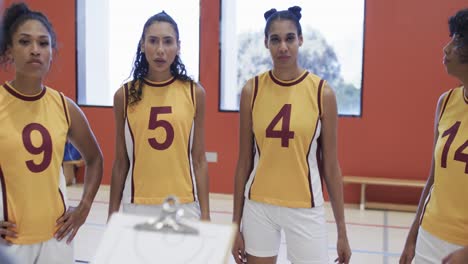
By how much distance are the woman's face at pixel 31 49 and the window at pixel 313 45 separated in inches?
157

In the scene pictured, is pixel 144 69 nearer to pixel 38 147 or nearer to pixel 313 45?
pixel 38 147

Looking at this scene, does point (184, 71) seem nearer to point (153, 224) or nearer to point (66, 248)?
point (66, 248)

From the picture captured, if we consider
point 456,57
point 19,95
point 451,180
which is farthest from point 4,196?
point 456,57

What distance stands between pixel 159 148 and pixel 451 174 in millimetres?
1161

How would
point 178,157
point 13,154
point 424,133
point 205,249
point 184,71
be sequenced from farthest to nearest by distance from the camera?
point 424,133
point 184,71
point 178,157
point 13,154
point 205,249

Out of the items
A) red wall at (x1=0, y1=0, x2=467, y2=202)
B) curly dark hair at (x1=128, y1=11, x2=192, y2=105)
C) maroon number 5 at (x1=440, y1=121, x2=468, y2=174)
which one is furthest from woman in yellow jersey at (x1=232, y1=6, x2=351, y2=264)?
red wall at (x1=0, y1=0, x2=467, y2=202)

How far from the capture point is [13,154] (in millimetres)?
1800

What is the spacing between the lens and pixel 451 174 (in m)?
1.82

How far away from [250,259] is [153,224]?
1435mm

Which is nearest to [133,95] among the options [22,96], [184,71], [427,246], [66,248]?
[184,71]

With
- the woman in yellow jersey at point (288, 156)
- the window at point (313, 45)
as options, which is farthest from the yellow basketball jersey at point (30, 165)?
the window at point (313, 45)

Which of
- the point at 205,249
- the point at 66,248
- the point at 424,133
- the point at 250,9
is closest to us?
the point at 205,249

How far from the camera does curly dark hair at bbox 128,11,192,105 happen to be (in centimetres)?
221

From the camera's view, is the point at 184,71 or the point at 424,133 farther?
the point at 424,133
